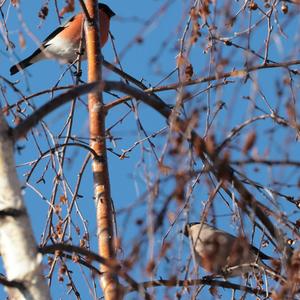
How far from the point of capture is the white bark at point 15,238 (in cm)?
210

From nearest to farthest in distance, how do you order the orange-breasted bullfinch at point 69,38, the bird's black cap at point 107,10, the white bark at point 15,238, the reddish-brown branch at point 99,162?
1. the white bark at point 15,238
2. the reddish-brown branch at point 99,162
3. the orange-breasted bullfinch at point 69,38
4. the bird's black cap at point 107,10

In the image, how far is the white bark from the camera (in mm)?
2104

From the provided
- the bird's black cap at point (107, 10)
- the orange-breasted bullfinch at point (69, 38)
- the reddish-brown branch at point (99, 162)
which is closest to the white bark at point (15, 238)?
the reddish-brown branch at point (99, 162)

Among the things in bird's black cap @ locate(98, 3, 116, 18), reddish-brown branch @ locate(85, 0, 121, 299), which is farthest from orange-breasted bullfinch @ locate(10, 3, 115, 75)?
reddish-brown branch @ locate(85, 0, 121, 299)

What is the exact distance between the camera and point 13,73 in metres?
5.93

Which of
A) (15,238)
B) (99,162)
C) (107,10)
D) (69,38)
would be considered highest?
(107,10)

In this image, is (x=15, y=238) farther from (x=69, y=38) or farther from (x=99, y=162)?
(x=69, y=38)

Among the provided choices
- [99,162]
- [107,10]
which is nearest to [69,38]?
[107,10]

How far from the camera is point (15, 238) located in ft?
6.95

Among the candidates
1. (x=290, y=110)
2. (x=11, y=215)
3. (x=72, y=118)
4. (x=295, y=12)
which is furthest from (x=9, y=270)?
(x=72, y=118)

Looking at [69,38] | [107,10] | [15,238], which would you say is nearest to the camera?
[15,238]

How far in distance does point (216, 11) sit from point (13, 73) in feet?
12.6

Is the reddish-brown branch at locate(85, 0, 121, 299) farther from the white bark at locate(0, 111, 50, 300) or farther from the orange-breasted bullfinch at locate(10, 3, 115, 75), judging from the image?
the orange-breasted bullfinch at locate(10, 3, 115, 75)

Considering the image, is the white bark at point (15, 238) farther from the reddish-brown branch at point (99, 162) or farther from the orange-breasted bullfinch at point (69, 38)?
the orange-breasted bullfinch at point (69, 38)
